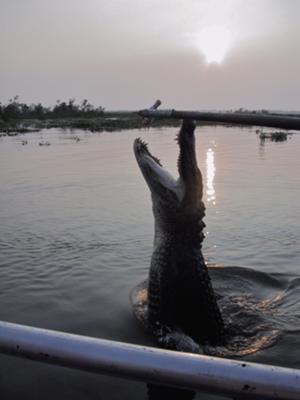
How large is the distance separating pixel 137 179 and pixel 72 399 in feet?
42.2

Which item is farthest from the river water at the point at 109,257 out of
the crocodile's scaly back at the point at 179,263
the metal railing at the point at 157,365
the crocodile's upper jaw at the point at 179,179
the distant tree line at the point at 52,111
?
the distant tree line at the point at 52,111

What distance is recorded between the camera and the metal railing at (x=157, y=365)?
127 cm

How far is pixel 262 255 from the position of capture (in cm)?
823

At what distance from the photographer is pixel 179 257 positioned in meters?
4.98

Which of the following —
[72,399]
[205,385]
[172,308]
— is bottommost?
[72,399]

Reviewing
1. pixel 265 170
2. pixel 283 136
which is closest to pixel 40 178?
pixel 265 170

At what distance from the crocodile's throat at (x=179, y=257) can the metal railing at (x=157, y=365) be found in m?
3.50

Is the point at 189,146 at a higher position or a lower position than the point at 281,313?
higher

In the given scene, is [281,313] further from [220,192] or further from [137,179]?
[137,179]

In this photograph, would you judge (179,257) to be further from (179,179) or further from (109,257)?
(109,257)

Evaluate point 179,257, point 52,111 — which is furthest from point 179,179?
point 52,111

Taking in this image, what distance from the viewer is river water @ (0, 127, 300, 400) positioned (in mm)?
4852

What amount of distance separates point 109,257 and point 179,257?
132 inches

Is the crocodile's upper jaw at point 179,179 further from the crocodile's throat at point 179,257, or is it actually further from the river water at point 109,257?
the river water at point 109,257
